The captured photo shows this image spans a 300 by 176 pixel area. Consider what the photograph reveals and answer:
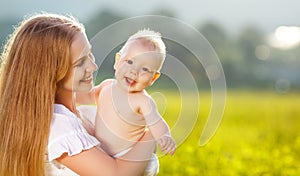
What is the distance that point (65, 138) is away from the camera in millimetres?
1938

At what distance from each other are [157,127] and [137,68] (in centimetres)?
18

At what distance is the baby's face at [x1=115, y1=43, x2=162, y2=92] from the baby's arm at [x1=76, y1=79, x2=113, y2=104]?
4.8 inches

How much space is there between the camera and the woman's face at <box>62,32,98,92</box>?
78.0 inches

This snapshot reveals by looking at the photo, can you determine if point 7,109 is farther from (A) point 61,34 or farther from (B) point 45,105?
(A) point 61,34

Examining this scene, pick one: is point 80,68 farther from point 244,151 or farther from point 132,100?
point 244,151

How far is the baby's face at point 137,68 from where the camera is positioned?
2037 mm

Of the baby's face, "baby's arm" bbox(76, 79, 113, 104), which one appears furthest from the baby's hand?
"baby's arm" bbox(76, 79, 113, 104)

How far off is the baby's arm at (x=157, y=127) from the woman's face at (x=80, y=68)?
6.9 inches

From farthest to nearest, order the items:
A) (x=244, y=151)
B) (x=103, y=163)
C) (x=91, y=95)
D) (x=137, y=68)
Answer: (x=244, y=151), (x=91, y=95), (x=137, y=68), (x=103, y=163)

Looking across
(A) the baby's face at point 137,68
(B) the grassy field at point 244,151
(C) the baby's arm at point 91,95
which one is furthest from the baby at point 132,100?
(B) the grassy field at point 244,151

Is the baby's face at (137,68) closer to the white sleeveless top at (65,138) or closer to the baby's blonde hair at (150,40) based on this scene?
the baby's blonde hair at (150,40)

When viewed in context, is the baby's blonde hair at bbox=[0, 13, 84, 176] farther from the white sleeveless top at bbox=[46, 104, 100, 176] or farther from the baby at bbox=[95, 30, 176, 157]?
the baby at bbox=[95, 30, 176, 157]

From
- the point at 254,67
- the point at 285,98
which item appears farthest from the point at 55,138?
the point at 254,67

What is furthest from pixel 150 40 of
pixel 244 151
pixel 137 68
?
pixel 244 151
